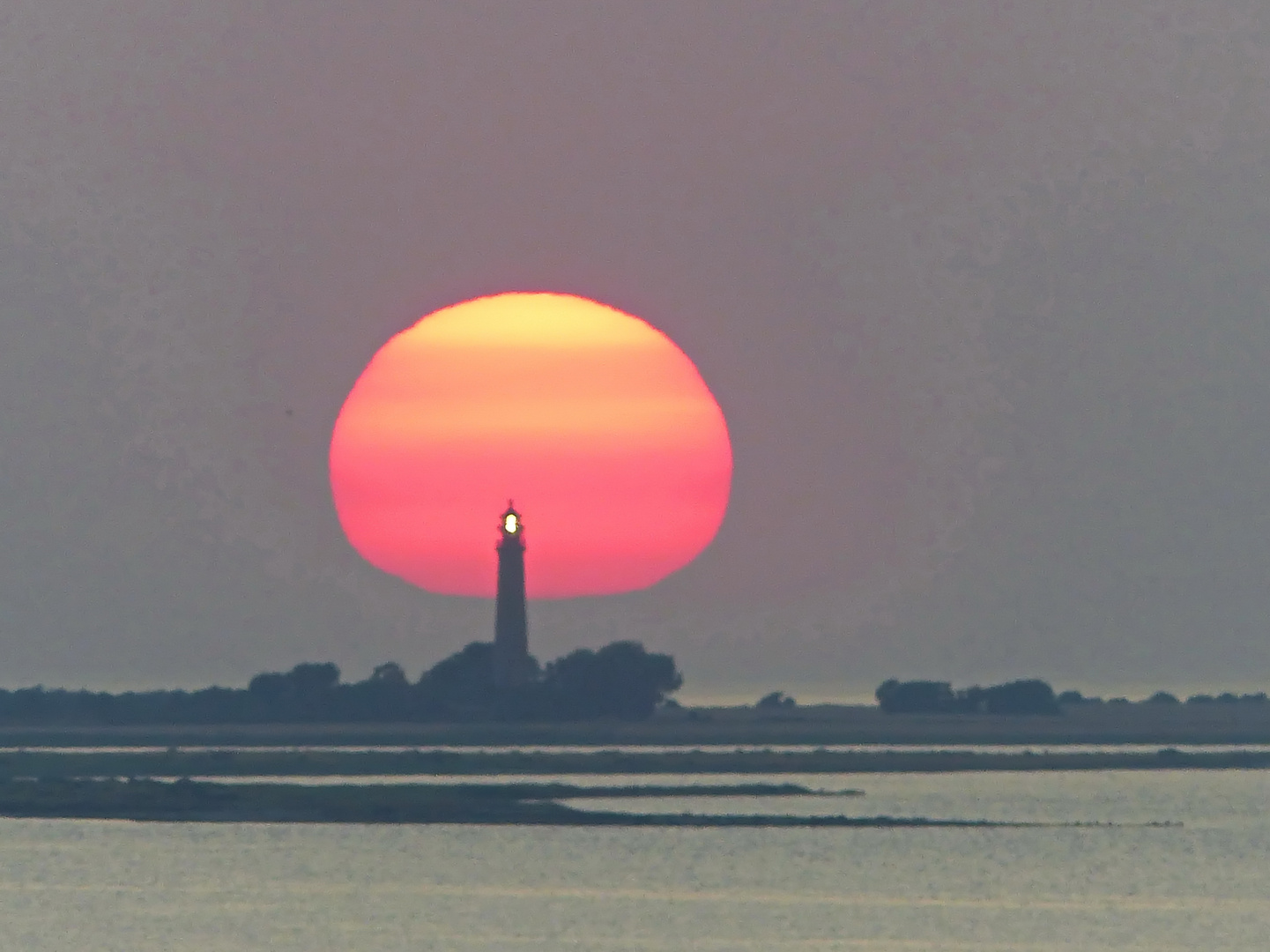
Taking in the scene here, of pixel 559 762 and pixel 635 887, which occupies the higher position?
pixel 559 762

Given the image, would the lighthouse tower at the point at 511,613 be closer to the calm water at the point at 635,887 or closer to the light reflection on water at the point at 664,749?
the light reflection on water at the point at 664,749

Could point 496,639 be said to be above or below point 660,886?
above

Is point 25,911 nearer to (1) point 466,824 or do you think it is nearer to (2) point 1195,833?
(1) point 466,824

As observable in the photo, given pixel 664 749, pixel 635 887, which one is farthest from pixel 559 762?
pixel 635 887

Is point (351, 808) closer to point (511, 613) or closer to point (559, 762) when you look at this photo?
point (559, 762)

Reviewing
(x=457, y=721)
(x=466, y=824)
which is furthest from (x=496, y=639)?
(x=466, y=824)

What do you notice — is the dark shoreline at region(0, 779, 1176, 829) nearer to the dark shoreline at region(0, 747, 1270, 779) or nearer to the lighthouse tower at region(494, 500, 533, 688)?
the dark shoreline at region(0, 747, 1270, 779)

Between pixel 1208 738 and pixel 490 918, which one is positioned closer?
pixel 490 918
